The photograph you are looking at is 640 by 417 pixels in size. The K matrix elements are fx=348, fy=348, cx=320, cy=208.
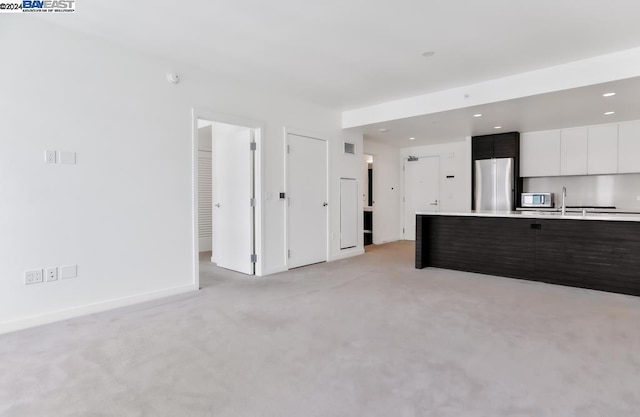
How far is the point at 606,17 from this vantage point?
9.75 ft

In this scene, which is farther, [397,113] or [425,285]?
[397,113]

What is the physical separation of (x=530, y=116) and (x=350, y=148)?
2.93m

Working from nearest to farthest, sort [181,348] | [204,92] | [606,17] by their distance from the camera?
[181,348], [606,17], [204,92]

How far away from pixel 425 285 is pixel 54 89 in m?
4.39

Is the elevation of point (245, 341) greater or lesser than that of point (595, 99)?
lesser

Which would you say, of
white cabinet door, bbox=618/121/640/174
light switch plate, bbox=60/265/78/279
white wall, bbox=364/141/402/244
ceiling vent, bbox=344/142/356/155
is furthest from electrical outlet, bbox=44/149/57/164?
white cabinet door, bbox=618/121/640/174

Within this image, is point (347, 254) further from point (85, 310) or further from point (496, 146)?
point (85, 310)

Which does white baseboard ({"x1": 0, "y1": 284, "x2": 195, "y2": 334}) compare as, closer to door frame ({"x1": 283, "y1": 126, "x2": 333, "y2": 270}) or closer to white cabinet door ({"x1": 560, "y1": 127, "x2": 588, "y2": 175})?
door frame ({"x1": 283, "y1": 126, "x2": 333, "y2": 270})

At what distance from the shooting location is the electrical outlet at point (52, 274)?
309 cm

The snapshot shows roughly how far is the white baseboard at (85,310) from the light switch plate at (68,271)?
0.99 ft

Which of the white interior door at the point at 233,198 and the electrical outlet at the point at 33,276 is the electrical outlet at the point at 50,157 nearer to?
the electrical outlet at the point at 33,276

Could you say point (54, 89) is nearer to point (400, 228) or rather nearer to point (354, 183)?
point (354, 183)

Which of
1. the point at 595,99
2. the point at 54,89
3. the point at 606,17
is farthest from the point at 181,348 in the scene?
the point at 595,99

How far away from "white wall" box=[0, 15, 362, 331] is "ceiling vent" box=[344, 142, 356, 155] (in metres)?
2.59
